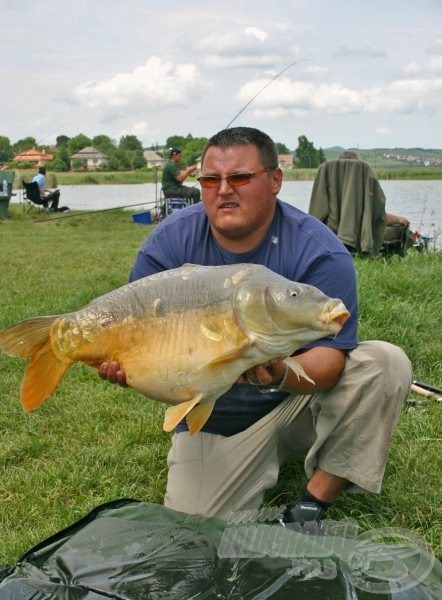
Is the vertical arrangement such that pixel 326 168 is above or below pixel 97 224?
above

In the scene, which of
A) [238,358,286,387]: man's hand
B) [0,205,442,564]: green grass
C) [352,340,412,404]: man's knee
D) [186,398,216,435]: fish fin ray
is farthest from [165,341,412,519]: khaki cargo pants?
[186,398,216,435]: fish fin ray

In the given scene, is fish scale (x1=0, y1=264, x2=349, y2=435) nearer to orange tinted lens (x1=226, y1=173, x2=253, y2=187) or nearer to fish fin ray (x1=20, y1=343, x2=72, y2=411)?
fish fin ray (x1=20, y1=343, x2=72, y2=411)

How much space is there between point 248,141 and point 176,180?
36.2 feet

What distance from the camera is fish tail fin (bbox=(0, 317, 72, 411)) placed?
1975 millimetres


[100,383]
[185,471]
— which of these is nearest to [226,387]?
[185,471]

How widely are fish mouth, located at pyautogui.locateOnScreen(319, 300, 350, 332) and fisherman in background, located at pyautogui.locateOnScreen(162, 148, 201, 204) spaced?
11.3 meters

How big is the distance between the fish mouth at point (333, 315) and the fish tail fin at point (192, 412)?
40cm

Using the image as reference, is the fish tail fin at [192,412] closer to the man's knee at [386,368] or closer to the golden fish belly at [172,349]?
the golden fish belly at [172,349]

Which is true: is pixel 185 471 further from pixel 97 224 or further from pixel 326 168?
pixel 97 224

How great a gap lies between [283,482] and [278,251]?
0.86 meters

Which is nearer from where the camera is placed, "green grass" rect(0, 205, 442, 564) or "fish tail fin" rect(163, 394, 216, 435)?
"fish tail fin" rect(163, 394, 216, 435)

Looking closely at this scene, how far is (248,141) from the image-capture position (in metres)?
2.28

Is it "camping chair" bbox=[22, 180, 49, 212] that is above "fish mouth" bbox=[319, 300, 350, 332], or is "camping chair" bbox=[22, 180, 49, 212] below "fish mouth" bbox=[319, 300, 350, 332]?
below

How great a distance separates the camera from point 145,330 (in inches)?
75.8
